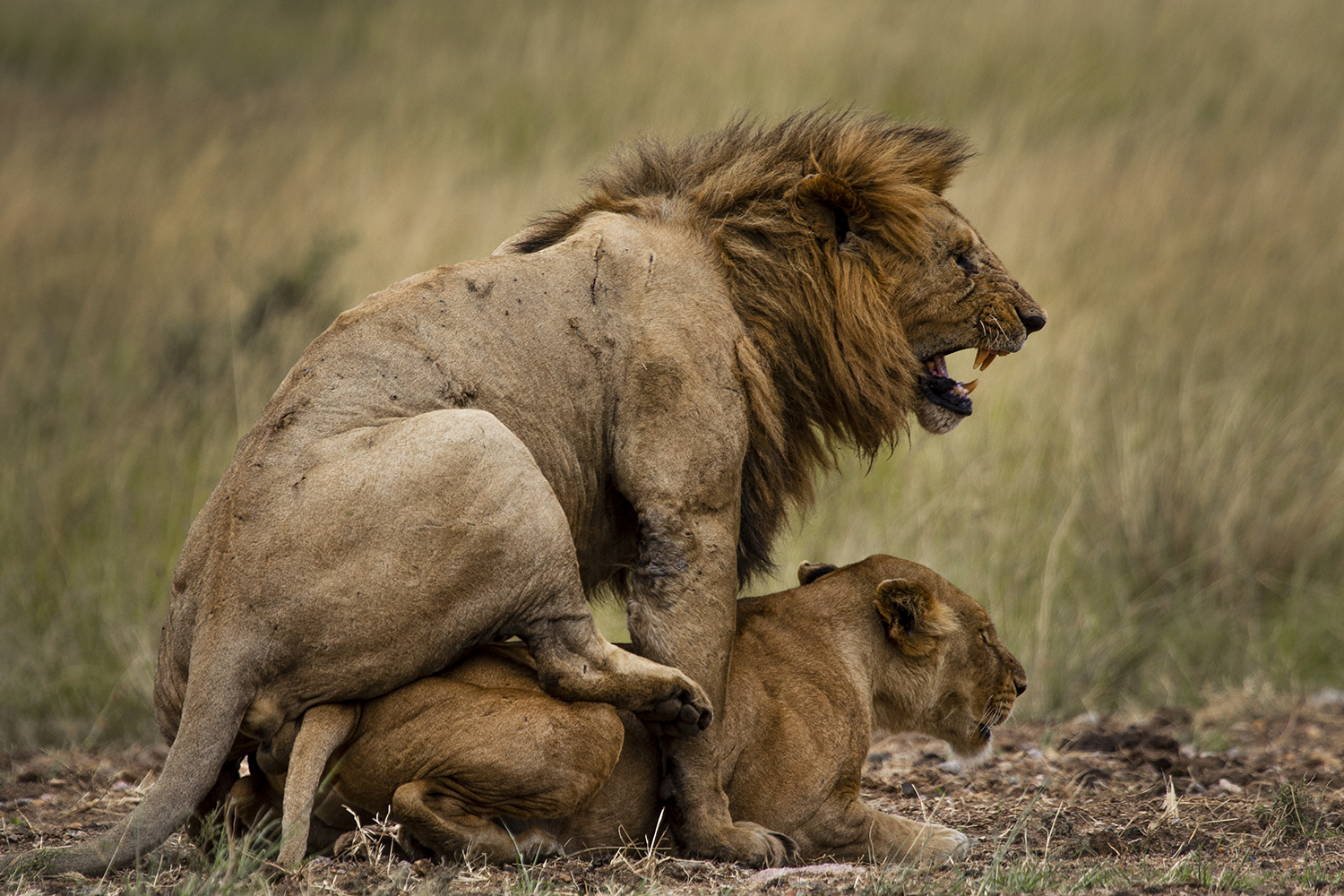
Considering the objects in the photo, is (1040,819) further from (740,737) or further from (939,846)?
(740,737)

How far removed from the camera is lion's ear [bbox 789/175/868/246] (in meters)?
4.22

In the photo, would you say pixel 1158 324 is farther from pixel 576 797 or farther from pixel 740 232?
pixel 576 797

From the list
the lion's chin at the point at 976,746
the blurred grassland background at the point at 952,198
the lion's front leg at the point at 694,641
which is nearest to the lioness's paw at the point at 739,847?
the lion's front leg at the point at 694,641

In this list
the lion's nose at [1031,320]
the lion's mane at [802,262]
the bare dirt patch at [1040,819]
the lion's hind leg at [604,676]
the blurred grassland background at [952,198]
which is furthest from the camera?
the blurred grassland background at [952,198]

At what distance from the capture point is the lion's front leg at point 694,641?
147 inches

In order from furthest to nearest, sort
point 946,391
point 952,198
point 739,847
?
point 952,198 → point 946,391 → point 739,847

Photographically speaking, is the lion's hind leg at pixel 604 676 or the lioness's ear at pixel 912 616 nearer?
the lion's hind leg at pixel 604 676

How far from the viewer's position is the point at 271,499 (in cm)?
346

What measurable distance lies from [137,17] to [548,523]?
15.1 meters

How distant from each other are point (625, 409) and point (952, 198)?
6601mm

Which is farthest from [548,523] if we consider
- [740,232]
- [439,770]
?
[740,232]

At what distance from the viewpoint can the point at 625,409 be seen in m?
3.88

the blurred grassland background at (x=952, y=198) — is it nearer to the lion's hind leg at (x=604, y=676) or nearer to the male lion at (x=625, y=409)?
the male lion at (x=625, y=409)

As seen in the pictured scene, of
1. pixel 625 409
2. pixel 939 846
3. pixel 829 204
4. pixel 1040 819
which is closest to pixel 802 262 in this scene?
pixel 829 204
